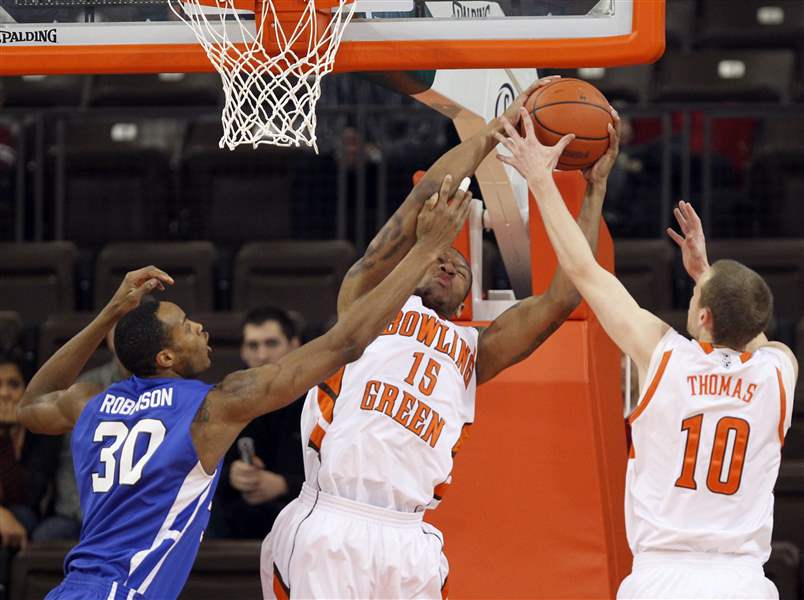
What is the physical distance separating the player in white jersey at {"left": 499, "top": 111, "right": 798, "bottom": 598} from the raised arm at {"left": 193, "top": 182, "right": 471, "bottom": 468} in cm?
62

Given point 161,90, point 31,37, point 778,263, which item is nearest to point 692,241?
point 31,37

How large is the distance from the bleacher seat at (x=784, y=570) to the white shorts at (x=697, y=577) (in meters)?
1.89

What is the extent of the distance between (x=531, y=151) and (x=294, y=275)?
4.14 meters

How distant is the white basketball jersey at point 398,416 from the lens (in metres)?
4.59

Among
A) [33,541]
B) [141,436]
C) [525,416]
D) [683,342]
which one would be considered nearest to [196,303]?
[33,541]

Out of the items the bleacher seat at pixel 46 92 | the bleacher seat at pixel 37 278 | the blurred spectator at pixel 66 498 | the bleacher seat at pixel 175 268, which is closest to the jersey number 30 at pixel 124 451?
the blurred spectator at pixel 66 498

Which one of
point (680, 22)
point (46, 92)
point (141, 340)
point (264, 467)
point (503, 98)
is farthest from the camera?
point (680, 22)

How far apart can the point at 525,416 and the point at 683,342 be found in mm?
1210

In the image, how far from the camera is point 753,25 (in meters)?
10.3

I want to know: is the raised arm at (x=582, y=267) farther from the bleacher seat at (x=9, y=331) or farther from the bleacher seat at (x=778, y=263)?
the bleacher seat at (x=9, y=331)

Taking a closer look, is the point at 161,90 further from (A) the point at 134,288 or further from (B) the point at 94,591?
(B) the point at 94,591

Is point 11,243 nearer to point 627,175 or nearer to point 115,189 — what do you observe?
point 115,189

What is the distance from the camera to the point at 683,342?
4.21m

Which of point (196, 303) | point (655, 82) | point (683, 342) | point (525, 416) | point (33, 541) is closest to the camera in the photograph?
point (683, 342)
